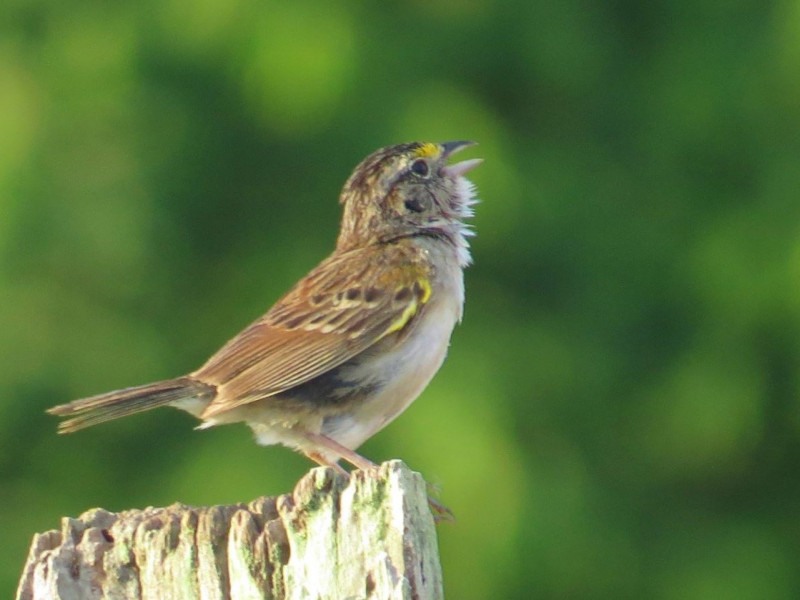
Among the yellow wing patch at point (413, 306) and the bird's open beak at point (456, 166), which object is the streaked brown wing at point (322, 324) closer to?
the yellow wing patch at point (413, 306)

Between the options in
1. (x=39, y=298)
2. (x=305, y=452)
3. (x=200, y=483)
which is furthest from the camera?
(x=39, y=298)

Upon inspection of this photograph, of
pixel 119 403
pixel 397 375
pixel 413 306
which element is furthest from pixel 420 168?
pixel 119 403

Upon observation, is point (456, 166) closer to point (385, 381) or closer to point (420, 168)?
point (420, 168)

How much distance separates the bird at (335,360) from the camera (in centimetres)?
638

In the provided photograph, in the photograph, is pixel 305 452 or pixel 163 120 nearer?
pixel 305 452

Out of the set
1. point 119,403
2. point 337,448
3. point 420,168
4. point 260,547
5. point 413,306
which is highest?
point 420,168

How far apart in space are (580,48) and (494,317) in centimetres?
181

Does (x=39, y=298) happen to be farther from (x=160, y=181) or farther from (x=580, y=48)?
(x=580, y=48)

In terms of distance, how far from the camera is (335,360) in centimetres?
652

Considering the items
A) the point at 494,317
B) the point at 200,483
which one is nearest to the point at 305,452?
the point at 200,483

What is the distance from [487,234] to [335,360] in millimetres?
4038

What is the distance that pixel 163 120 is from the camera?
10703mm

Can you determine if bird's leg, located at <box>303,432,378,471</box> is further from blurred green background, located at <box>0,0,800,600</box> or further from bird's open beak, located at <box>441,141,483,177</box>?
blurred green background, located at <box>0,0,800,600</box>

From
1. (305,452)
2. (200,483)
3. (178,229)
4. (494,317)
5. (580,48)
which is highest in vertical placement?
(580,48)
